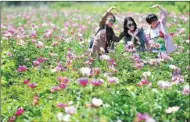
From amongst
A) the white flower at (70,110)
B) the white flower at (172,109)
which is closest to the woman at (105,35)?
the white flower at (172,109)

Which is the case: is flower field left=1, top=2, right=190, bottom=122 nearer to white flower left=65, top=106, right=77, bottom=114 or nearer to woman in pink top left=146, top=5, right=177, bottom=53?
white flower left=65, top=106, right=77, bottom=114

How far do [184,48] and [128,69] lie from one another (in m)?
1.53

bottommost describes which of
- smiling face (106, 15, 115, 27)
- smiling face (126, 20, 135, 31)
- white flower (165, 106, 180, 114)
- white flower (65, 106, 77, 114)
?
white flower (165, 106, 180, 114)

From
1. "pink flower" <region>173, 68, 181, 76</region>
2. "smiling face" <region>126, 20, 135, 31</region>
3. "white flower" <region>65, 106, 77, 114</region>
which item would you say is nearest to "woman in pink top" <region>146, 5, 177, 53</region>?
"smiling face" <region>126, 20, 135, 31</region>

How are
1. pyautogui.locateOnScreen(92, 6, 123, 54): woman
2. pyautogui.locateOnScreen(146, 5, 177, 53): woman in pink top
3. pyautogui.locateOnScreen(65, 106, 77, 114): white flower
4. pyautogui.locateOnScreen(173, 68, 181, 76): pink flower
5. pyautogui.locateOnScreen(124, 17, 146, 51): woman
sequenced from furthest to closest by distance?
pyautogui.locateOnScreen(146, 5, 177, 53): woman in pink top, pyautogui.locateOnScreen(124, 17, 146, 51): woman, pyautogui.locateOnScreen(92, 6, 123, 54): woman, pyautogui.locateOnScreen(173, 68, 181, 76): pink flower, pyautogui.locateOnScreen(65, 106, 77, 114): white flower

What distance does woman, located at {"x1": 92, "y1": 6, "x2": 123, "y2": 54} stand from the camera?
6607mm

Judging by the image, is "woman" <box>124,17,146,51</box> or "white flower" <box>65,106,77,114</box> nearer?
"white flower" <box>65,106,77,114</box>

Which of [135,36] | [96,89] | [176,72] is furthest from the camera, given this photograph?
[135,36]

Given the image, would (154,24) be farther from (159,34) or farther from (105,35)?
(105,35)

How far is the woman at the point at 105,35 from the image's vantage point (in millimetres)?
6607

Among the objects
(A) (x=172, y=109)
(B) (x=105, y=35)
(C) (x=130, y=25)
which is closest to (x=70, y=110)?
(A) (x=172, y=109)

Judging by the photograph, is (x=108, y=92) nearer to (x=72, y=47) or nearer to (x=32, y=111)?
(x=32, y=111)

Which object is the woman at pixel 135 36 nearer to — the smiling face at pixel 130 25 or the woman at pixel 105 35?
the smiling face at pixel 130 25

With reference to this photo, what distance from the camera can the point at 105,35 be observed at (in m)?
6.66
